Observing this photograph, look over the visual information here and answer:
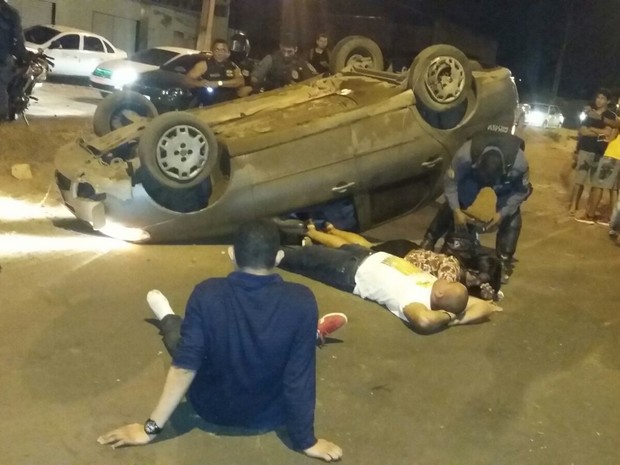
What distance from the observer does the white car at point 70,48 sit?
18.9 metres

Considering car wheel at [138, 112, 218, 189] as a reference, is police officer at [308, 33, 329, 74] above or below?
above

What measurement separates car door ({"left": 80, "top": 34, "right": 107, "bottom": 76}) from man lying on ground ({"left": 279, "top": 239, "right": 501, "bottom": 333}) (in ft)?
48.2

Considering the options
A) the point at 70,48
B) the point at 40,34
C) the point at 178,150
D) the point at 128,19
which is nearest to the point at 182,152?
the point at 178,150

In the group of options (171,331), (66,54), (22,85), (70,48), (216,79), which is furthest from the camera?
(70,48)

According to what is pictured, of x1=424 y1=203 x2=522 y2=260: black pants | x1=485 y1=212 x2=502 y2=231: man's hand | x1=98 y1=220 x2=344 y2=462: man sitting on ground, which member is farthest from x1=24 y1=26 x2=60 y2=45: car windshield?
x1=98 y1=220 x2=344 y2=462: man sitting on ground

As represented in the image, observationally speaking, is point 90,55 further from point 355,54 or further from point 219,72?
point 355,54

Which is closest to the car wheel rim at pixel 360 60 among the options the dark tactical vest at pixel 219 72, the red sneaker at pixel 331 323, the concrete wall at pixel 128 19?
the dark tactical vest at pixel 219 72

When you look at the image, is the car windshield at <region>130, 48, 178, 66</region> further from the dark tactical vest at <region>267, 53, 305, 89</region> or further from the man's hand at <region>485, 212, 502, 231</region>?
the man's hand at <region>485, 212, 502, 231</region>

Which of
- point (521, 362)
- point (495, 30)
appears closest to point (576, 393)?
point (521, 362)

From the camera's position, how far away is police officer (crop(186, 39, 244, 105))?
8.62 meters

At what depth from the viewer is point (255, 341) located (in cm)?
318

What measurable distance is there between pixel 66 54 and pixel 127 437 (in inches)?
681

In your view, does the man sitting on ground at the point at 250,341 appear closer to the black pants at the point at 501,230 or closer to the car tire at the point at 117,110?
the black pants at the point at 501,230

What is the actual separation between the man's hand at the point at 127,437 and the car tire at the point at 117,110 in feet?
13.0
